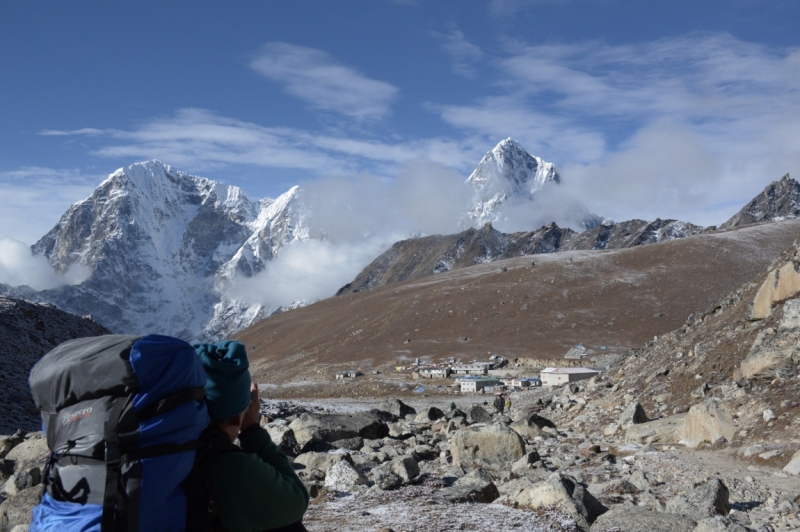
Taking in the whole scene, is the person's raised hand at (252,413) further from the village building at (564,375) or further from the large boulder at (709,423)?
the village building at (564,375)

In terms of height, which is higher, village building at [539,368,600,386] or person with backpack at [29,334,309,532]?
person with backpack at [29,334,309,532]

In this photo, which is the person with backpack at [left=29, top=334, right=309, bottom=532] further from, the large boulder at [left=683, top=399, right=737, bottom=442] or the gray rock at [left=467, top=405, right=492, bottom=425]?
A: the gray rock at [left=467, top=405, right=492, bottom=425]

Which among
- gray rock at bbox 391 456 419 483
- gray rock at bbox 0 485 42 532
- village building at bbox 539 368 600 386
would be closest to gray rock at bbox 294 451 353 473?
gray rock at bbox 391 456 419 483

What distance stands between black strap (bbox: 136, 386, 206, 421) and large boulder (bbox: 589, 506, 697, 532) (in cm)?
668

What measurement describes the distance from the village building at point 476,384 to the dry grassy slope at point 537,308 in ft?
76.7

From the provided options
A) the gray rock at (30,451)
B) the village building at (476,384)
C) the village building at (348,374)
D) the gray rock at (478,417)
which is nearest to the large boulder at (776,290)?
the gray rock at (478,417)

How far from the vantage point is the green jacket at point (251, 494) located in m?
3.63

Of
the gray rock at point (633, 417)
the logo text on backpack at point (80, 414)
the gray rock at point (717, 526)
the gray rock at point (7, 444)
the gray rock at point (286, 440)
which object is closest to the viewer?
the logo text on backpack at point (80, 414)

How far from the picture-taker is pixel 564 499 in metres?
9.39

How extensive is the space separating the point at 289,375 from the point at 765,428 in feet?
287

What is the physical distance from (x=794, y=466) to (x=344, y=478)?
8.00 m

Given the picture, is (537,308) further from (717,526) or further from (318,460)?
(717,526)

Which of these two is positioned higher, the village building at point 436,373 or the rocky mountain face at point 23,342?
the rocky mountain face at point 23,342

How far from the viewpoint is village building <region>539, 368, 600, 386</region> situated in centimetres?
5750
